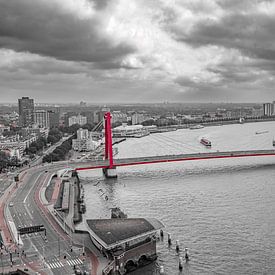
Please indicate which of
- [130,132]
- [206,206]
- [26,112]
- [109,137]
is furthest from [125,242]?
[26,112]

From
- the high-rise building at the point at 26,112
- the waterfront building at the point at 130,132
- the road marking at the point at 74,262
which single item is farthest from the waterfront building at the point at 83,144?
the road marking at the point at 74,262

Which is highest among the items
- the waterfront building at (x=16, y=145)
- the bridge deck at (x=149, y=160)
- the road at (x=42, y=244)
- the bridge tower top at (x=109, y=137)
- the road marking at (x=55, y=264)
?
the bridge tower top at (x=109, y=137)

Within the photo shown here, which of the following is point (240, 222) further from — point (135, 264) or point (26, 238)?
point (26, 238)

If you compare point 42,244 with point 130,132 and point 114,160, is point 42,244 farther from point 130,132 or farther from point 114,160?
point 130,132

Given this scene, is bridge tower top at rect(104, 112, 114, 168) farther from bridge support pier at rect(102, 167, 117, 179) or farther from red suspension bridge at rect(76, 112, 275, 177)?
bridge support pier at rect(102, 167, 117, 179)

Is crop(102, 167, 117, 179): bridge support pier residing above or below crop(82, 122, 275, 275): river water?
above

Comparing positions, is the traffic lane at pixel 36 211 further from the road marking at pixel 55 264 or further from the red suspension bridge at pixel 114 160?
the red suspension bridge at pixel 114 160

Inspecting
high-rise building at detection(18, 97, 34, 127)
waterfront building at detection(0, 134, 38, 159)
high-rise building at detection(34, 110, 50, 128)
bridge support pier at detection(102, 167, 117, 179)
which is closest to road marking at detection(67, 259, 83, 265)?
bridge support pier at detection(102, 167, 117, 179)
